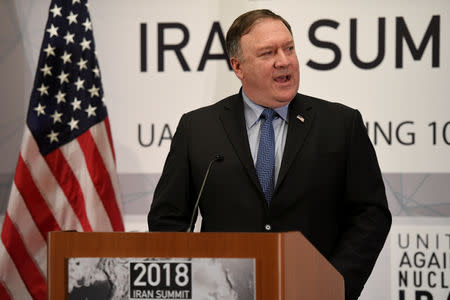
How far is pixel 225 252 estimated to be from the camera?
1771 mm

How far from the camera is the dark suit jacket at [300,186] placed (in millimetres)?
2643

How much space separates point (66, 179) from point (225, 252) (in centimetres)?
252

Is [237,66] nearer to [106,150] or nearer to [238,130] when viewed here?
[238,130]

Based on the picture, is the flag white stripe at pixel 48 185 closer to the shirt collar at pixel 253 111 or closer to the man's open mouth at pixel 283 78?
the shirt collar at pixel 253 111

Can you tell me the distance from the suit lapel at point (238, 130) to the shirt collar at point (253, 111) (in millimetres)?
25

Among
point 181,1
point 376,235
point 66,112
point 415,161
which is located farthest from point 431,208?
point 66,112

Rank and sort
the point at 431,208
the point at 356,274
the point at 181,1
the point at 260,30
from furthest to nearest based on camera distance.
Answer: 1. the point at 181,1
2. the point at 431,208
3. the point at 260,30
4. the point at 356,274

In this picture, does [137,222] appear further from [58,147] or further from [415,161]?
[415,161]

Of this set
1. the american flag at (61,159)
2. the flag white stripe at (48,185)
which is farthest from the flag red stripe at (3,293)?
the flag white stripe at (48,185)

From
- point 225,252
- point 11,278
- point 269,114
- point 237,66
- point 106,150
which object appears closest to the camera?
point 225,252

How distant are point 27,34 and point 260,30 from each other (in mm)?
2119

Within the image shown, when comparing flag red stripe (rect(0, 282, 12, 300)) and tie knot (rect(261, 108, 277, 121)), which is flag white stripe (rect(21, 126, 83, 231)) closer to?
flag red stripe (rect(0, 282, 12, 300))

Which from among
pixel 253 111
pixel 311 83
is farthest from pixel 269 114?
pixel 311 83

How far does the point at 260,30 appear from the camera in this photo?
9.16 feet
